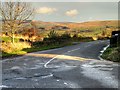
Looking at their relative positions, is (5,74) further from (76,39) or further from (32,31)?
(76,39)

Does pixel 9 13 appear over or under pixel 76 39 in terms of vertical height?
over

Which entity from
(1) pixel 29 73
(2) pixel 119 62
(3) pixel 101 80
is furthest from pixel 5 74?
(2) pixel 119 62

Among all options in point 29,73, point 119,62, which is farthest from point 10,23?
point 29,73

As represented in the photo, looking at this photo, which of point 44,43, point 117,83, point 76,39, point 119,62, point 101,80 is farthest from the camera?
point 76,39

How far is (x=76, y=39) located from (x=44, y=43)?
817 inches

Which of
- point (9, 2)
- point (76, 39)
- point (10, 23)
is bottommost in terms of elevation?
point (76, 39)

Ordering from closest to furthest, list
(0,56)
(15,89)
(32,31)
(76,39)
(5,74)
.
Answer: (15,89) → (5,74) → (0,56) → (32,31) → (76,39)

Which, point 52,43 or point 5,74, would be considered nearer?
point 5,74

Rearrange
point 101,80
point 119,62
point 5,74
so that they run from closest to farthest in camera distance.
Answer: point 101,80 < point 5,74 < point 119,62

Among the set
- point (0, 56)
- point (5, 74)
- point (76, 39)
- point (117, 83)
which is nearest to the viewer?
point (117, 83)

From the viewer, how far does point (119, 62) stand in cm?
2178

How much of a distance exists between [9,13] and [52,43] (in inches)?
371

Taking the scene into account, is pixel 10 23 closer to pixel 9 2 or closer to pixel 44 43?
pixel 9 2

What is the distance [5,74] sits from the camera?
53.5 ft
